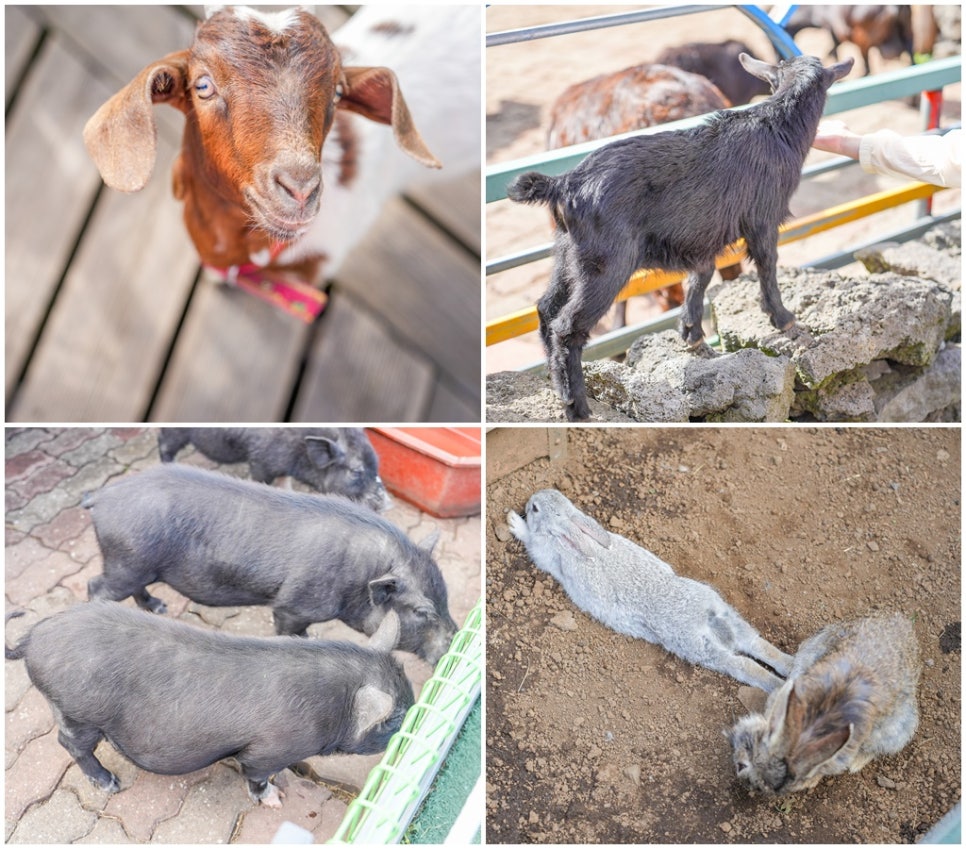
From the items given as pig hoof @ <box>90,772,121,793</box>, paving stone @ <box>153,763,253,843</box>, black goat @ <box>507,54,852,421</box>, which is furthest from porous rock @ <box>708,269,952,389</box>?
pig hoof @ <box>90,772,121,793</box>

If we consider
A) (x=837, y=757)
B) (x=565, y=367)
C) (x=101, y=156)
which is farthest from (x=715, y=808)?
(x=101, y=156)

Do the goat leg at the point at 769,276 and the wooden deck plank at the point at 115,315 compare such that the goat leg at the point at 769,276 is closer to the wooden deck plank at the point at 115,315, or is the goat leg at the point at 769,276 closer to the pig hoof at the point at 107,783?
the wooden deck plank at the point at 115,315

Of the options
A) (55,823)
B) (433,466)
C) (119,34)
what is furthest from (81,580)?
(119,34)

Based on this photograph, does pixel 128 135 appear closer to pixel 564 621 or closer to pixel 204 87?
pixel 204 87

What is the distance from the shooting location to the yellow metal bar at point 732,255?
241 cm

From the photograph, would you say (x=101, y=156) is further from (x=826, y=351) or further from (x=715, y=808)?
(x=715, y=808)

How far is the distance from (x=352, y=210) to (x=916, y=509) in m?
2.35

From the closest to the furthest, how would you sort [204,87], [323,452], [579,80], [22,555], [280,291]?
[204,87] < [22,555] < [323,452] < [280,291] < [579,80]

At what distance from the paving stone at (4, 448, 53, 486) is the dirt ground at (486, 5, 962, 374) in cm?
203

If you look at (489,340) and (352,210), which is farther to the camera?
(352,210)

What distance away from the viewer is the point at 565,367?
7.35 ft

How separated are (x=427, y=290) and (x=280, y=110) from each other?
4.40ft

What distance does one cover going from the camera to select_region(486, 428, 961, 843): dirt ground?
8.20 feet

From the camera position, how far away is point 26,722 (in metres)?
2.59
